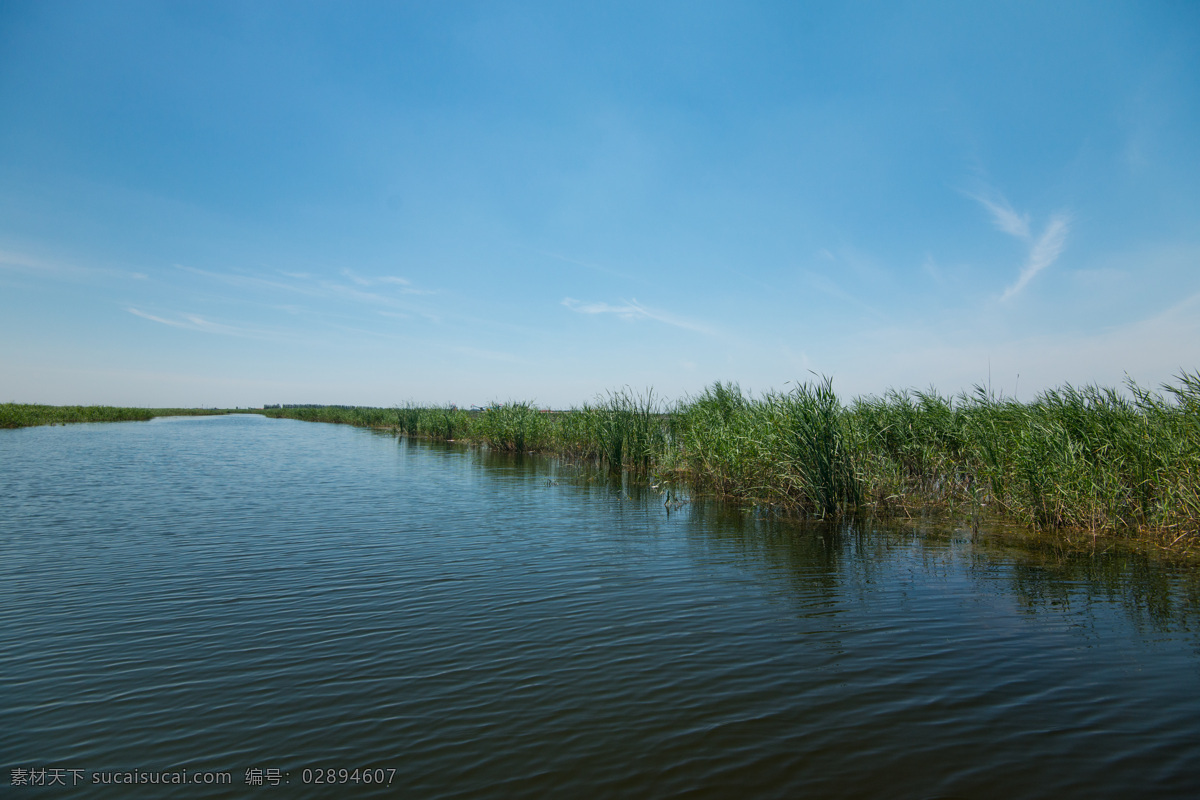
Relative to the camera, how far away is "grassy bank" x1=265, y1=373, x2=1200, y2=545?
11328 mm

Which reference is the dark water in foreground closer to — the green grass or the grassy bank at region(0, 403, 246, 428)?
the green grass

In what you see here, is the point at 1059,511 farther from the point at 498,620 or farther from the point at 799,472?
the point at 498,620

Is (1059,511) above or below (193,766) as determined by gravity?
above

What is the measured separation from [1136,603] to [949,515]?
6301 mm

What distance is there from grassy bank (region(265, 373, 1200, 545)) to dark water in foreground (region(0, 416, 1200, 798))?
2.12 meters

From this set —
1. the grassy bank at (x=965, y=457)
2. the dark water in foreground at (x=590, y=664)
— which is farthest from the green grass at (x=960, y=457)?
the dark water in foreground at (x=590, y=664)

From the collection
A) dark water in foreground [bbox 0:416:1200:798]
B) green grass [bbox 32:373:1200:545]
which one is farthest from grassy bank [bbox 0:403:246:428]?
green grass [bbox 32:373:1200:545]

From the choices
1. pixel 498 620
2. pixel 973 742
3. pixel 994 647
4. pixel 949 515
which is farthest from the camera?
pixel 949 515

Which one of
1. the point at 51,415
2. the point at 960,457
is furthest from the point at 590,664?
the point at 51,415

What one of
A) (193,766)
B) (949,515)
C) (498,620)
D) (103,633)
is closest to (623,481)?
(949,515)

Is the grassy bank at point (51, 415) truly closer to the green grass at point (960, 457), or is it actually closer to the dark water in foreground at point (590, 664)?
the dark water in foreground at point (590, 664)

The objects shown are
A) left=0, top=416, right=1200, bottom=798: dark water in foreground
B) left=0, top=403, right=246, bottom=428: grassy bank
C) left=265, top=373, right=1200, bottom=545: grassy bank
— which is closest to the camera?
left=0, top=416, right=1200, bottom=798: dark water in foreground

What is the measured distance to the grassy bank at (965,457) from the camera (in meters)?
11.3

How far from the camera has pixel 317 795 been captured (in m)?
3.85
